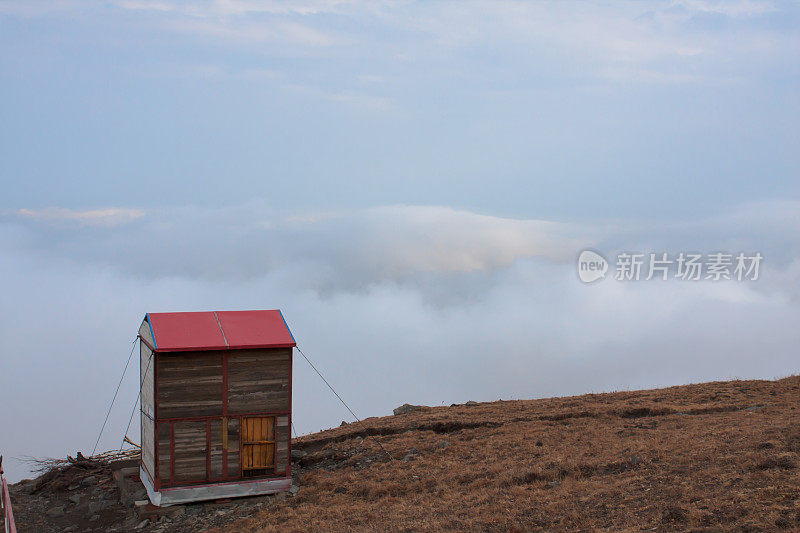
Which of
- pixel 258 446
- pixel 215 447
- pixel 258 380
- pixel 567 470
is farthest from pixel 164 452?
pixel 567 470

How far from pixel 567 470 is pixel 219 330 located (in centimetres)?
1166

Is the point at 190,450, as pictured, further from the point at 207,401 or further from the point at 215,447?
the point at 207,401

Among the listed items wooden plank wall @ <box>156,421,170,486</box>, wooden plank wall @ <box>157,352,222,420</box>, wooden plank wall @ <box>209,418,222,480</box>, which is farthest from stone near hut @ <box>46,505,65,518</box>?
wooden plank wall @ <box>209,418,222,480</box>

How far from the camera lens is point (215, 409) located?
69.9 ft

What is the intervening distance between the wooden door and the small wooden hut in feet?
0.11

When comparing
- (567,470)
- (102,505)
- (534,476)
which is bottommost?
(102,505)

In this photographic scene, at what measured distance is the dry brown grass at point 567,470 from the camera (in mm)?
15648

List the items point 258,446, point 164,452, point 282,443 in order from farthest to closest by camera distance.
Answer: point 282,443, point 258,446, point 164,452

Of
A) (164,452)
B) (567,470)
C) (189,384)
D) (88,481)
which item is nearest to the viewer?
(567,470)

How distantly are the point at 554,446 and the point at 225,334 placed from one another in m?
11.7

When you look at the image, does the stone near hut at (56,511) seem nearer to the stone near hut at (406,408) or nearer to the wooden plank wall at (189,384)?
the wooden plank wall at (189,384)

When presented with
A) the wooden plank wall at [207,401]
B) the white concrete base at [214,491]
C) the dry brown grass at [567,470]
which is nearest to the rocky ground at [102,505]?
the white concrete base at [214,491]

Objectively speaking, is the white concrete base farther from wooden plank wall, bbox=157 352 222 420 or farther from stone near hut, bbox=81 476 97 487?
stone near hut, bbox=81 476 97 487

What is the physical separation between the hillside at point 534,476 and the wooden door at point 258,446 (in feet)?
3.14
